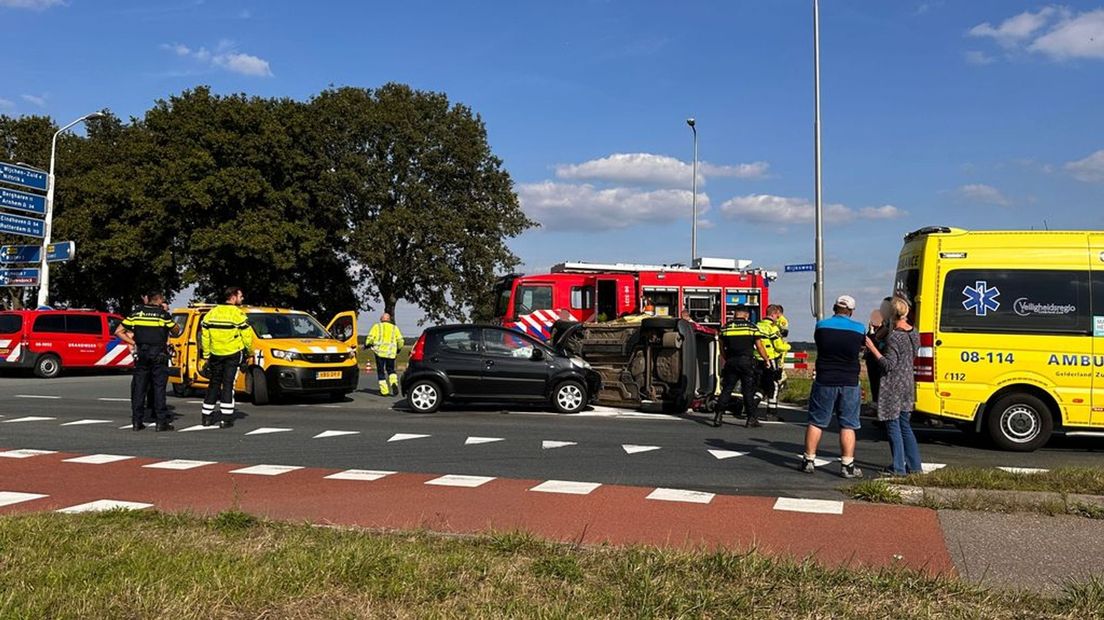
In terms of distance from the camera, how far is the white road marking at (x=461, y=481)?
7496 millimetres

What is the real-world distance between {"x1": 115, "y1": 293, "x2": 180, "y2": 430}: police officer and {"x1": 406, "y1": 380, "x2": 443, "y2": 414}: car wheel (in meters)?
3.81

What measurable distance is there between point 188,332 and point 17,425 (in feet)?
15.6

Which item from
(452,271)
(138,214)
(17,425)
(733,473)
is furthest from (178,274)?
(733,473)

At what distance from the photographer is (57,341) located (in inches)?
955

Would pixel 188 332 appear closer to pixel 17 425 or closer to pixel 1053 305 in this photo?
pixel 17 425

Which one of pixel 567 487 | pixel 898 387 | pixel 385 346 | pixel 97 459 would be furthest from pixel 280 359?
pixel 898 387

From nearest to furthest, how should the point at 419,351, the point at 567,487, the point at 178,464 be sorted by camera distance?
the point at 567,487, the point at 178,464, the point at 419,351

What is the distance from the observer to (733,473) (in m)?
8.36

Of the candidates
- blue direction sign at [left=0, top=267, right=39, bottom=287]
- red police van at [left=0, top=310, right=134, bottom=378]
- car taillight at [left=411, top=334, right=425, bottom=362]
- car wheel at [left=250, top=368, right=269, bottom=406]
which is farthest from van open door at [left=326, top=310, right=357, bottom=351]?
blue direction sign at [left=0, top=267, right=39, bottom=287]

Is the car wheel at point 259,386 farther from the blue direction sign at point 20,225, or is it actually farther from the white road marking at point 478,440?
the blue direction sign at point 20,225

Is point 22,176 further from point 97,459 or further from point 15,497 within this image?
point 15,497

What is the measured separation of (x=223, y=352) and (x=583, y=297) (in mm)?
10908

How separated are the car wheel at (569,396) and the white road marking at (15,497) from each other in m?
8.10

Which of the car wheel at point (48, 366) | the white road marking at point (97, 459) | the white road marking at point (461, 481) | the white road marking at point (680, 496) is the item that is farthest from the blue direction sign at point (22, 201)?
the white road marking at point (680, 496)
